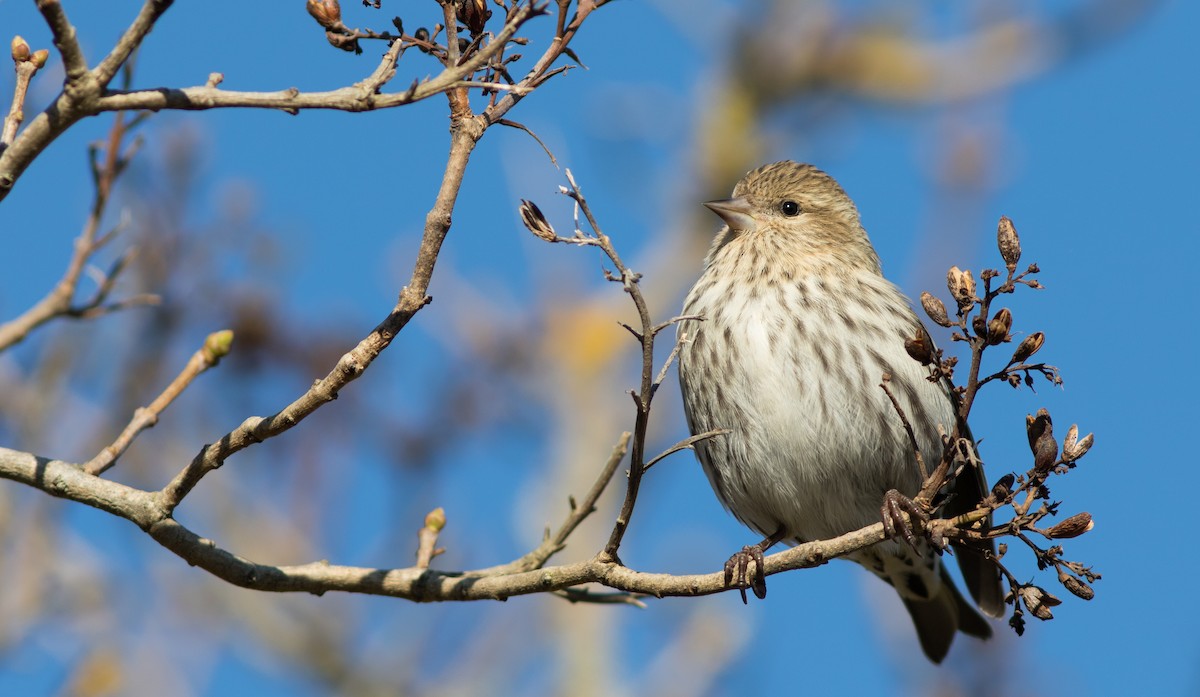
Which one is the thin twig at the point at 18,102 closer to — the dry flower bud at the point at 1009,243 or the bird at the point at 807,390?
the dry flower bud at the point at 1009,243

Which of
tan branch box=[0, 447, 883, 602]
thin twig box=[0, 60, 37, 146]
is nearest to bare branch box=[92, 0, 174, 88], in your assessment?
thin twig box=[0, 60, 37, 146]

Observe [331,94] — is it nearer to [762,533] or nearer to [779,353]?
[779,353]

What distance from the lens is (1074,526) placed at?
328cm

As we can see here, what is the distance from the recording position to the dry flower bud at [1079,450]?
10.7 ft

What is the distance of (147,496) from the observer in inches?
134

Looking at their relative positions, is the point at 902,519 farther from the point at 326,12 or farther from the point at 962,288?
the point at 326,12

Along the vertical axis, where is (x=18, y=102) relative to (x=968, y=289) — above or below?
above

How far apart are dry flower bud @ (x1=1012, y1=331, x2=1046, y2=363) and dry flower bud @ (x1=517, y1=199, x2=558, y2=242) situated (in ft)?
3.95

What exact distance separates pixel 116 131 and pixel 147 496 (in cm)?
127

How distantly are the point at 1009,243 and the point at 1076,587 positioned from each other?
88 cm

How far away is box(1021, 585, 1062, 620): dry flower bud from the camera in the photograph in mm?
3457

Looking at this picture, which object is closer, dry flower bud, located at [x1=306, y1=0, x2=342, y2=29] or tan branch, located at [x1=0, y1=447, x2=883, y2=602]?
dry flower bud, located at [x1=306, y1=0, x2=342, y2=29]

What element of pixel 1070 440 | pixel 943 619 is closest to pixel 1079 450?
pixel 1070 440

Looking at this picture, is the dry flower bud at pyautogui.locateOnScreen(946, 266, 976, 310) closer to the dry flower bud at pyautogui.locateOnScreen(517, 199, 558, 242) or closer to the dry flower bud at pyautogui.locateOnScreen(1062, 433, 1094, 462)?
the dry flower bud at pyautogui.locateOnScreen(1062, 433, 1094, 462)
